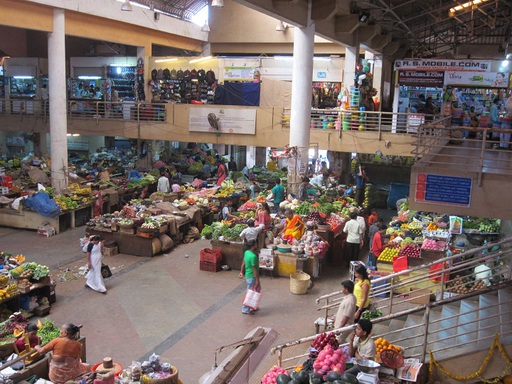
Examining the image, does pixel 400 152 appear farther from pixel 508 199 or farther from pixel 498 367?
pixel 498 367

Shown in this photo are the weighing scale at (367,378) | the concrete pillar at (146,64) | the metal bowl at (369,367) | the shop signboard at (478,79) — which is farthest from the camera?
the concrete pillar at (146,64)

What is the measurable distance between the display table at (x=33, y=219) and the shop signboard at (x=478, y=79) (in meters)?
14.4

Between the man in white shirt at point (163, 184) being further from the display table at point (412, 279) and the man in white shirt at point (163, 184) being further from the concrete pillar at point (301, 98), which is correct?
the display table at point (412, 279)

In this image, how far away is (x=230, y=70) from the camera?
2725 cm

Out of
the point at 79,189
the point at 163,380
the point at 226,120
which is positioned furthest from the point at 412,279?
the point at 226,120

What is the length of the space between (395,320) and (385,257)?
10.3 feet

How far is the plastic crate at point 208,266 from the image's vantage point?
13445mm

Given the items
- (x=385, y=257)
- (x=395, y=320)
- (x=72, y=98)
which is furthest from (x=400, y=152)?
(x=72, y=98)

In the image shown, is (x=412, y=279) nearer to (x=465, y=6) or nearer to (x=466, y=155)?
(x=466, y=155)

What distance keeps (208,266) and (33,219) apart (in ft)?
22.6

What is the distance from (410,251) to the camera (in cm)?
1195

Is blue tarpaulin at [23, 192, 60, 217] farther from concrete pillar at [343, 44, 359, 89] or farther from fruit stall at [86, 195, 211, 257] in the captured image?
concrete pillar at [343, 44, 359, 89]

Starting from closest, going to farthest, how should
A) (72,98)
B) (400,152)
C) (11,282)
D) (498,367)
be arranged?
(498,367) → (11,282) → (400,152) → (72,98)

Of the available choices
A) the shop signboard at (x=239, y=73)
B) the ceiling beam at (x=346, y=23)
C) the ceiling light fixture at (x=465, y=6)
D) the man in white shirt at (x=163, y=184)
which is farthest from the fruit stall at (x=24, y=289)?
the shop signboard at (x=239, y=73)
